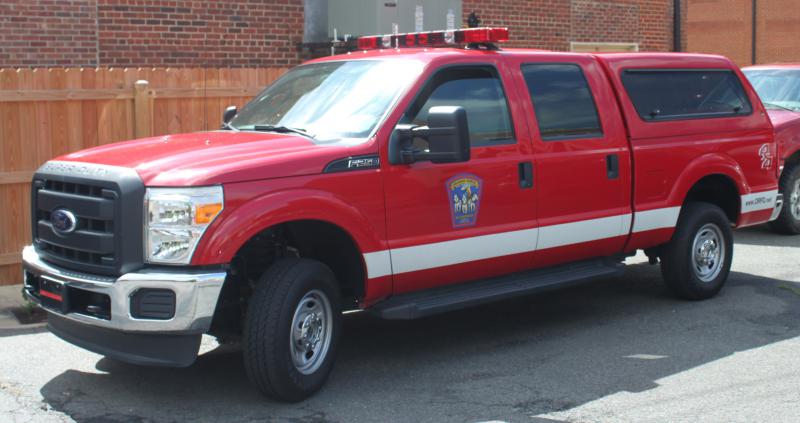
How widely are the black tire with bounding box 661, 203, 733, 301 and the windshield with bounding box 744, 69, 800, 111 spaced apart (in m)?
4.57

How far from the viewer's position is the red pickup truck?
543 cm

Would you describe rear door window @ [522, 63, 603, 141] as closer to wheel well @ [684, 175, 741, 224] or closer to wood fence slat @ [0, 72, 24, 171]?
wheel well @ [684, 175, 741, 224]

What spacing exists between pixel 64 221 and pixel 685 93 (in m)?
4.90

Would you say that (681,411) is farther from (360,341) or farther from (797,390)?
(360,341)

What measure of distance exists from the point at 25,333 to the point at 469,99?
3598 mm

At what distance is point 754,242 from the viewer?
11.5 m

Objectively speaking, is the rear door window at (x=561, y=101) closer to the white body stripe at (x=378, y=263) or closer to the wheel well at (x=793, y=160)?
the white body stripe at (x=378, y=263)

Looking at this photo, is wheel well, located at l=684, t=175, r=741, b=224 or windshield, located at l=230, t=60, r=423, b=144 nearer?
windshield, located at l=230, t=60, r=423, b=144

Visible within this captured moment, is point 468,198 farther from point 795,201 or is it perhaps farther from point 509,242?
point 795,201

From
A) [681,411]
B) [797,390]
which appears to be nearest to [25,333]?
[681,411]

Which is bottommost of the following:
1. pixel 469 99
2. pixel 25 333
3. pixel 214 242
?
pixel 25 333


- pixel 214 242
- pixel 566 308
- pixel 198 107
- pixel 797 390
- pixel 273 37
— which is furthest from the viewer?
pixel 273 37

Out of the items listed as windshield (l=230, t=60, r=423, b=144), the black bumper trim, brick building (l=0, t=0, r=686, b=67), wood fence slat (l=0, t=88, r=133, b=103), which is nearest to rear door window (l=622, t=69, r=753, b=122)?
windshield (l=230, t=60, r=423, b=144)

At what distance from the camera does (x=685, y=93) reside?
829cm
